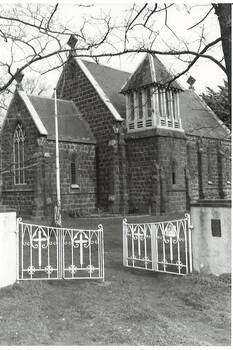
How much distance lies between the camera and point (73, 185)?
27.2 meters

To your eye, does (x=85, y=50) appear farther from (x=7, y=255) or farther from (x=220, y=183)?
(x=220, y=183)

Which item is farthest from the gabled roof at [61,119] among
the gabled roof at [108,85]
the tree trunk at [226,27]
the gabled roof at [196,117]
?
the tree trunk at [226,27]

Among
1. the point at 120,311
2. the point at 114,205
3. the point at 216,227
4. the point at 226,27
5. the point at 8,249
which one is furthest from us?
Answer: the point at 114,205

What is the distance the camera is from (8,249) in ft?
26.8

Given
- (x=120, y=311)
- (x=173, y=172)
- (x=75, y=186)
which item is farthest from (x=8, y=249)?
(x=173, y=172)

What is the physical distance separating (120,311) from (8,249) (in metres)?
2.75

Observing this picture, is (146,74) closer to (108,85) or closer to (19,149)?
(108,85)

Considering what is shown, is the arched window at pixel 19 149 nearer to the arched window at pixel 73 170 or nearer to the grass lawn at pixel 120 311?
the arched window at pixel 73 170

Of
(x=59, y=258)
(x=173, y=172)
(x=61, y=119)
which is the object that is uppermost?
(x=61, y=119)

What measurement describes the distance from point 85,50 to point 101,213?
1791 cm

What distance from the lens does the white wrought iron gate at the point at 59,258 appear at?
8.52 meters

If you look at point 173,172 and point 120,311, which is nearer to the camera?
point 120,311

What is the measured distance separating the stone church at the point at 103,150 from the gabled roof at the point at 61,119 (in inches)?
2.5

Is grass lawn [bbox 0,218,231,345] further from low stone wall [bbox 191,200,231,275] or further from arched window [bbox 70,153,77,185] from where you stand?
arched window [bbox 70,153,77,185]
